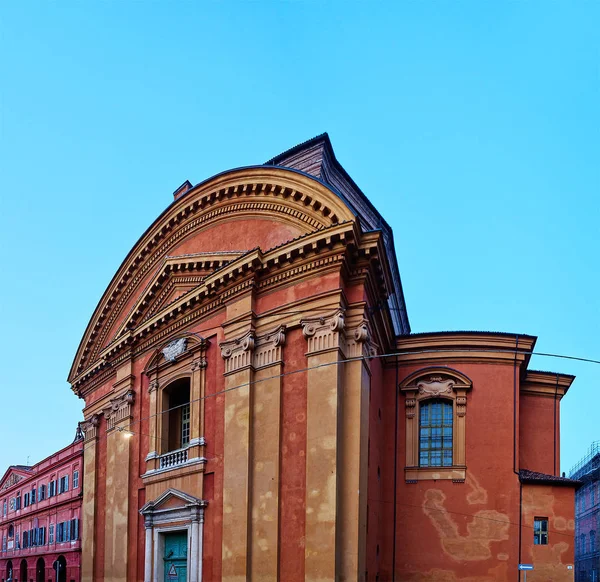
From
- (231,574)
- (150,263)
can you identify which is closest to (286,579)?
(231,574)

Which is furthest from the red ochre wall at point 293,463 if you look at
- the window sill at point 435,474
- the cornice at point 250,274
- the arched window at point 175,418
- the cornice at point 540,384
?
the cornice at point 540,384

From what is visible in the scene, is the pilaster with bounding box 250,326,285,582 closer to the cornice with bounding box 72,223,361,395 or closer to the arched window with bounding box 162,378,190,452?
the cornice with bounding box 72,223,361,395

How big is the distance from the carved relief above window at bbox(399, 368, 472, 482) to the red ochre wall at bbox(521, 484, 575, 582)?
205 centimetres

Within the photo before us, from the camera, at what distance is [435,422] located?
65.7ft

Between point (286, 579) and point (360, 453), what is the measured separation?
3.27 meters

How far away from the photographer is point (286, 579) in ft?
51.4

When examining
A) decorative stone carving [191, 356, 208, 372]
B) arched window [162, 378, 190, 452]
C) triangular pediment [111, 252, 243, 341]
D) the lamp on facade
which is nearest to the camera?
decorative stone carving [191, 356, 208, 372]

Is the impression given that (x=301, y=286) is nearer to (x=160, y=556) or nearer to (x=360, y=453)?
(x=360, y=453)

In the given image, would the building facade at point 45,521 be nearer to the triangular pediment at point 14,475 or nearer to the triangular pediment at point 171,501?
the triangular pediment at point 14,475

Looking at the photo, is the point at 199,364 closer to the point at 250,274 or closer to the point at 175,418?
the point at 175,418

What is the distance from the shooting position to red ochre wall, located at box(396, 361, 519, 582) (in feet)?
60.4

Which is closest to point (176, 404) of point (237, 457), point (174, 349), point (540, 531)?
point (174, 349)

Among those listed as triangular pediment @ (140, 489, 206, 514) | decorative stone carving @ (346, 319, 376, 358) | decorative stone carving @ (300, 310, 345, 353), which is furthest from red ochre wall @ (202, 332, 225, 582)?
decorative stone carving @ (346, 319, 376, 358)

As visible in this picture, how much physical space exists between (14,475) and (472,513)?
42.9m
